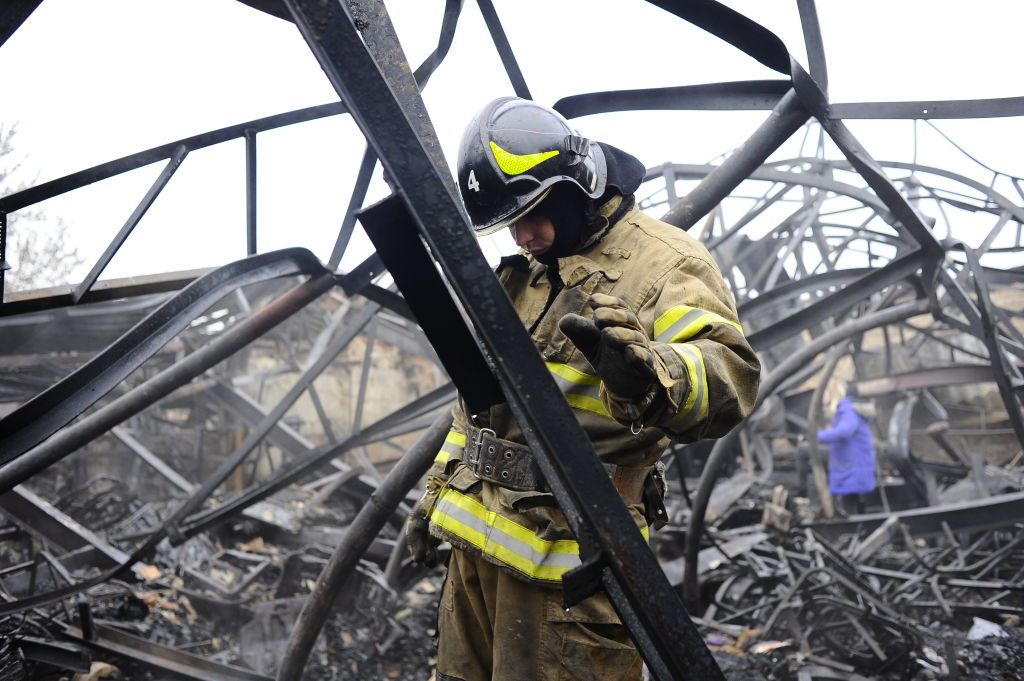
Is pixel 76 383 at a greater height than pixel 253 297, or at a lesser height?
lesser

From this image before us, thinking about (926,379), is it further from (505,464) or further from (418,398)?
(505,464)

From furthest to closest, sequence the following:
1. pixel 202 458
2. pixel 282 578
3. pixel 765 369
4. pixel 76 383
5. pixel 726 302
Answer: pixel 765 369, pixel 202 458, pixel 282 578, pixel 76 383, pixel 726 302

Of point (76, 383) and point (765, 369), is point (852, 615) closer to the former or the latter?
point (76, 383)

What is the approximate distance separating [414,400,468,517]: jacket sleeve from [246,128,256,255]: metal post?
4.59ft

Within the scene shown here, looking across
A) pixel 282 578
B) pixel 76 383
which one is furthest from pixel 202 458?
pixel 76 383

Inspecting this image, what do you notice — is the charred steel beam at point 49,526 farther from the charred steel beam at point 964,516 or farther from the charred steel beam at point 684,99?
the charred steel beam at point 964,516

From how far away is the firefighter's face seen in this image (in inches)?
79.9

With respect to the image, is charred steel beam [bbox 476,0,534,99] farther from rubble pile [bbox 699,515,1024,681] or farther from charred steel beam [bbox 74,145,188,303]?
rubble pile [bbox 699,515,1024,681]

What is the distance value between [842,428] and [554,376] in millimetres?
7403

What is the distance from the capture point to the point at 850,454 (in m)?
8.02

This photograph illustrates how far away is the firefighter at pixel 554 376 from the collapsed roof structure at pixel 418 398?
1.02ft

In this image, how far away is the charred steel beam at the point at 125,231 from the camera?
2789 millimetres

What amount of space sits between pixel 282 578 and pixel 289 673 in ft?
7.06

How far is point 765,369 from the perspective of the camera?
11344 millimetres
